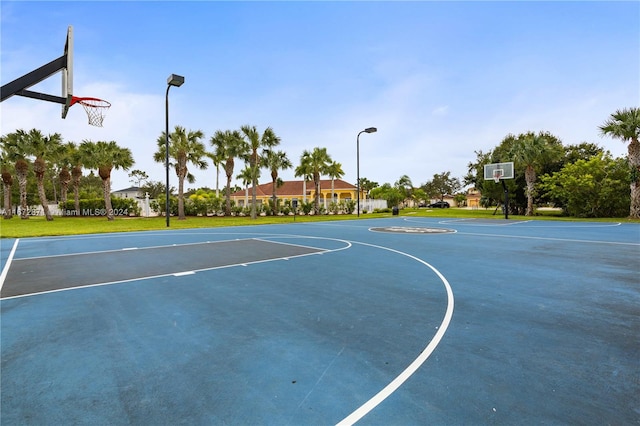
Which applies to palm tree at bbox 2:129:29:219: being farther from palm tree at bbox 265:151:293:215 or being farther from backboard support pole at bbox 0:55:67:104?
backboard support pole at bbox 0:55:67:104

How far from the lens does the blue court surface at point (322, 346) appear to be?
245 cm

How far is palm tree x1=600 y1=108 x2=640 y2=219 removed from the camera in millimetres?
24328

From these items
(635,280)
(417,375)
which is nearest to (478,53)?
(635,280)

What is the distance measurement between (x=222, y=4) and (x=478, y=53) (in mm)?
15871

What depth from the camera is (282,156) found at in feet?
116

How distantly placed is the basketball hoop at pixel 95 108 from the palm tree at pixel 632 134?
3510cm

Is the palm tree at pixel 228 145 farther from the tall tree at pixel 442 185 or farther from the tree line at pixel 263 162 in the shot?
the tall tree at pixel 442 185

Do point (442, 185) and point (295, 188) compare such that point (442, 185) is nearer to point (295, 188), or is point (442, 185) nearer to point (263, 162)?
point (295, 188)

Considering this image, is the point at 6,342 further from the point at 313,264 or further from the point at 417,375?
the point at 313,264

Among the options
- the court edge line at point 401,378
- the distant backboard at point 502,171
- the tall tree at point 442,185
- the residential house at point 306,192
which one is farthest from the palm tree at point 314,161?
the tall tree at point 442,185

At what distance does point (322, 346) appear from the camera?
11.7ft

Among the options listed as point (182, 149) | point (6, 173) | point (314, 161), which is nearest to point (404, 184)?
point (314, 161)

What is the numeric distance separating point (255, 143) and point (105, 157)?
13713 mm

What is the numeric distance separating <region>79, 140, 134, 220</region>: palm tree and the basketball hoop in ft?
70.4
